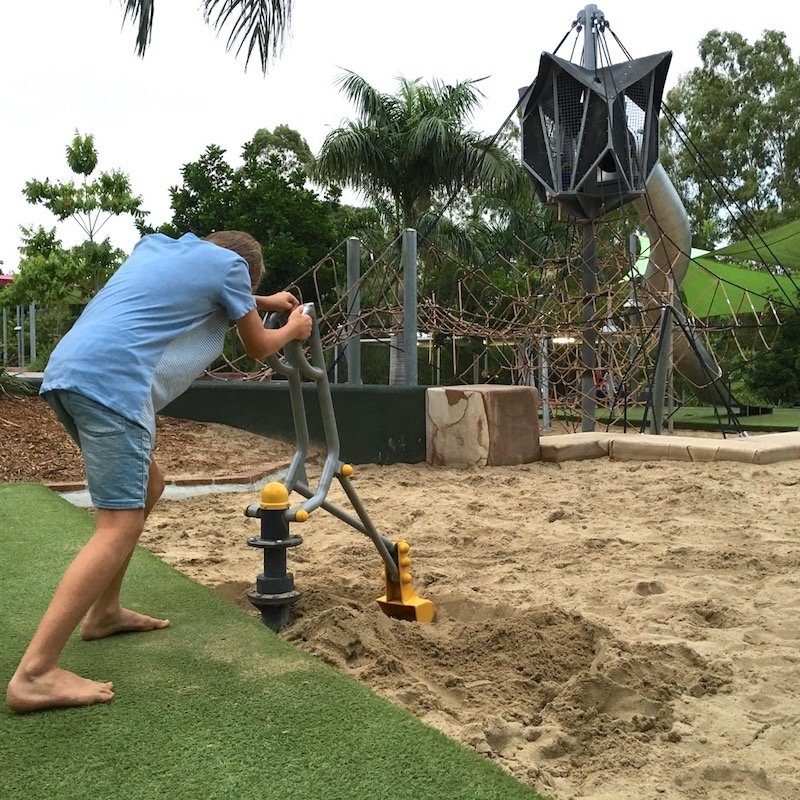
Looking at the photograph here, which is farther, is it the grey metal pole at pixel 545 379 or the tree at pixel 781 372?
the tree at pixel 781 372

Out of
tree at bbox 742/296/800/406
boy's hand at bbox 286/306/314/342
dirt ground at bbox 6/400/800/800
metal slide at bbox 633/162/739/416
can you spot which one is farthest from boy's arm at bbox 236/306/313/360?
tree at bbox 742/296/800/406

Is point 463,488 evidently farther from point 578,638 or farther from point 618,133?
point 618,133

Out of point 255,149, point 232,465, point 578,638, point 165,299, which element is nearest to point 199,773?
point 165,299

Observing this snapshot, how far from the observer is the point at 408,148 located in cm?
2355

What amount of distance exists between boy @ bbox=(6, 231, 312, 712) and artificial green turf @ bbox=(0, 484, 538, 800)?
0.51 ft

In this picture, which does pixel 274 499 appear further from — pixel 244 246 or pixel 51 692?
pixel 51 692

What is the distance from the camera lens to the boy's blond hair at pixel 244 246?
2697 mm

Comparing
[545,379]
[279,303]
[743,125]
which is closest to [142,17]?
[279,303]

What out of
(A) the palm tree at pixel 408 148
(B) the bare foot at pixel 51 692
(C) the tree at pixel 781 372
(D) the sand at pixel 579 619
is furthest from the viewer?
(A) the palm tree at pixel 408 148

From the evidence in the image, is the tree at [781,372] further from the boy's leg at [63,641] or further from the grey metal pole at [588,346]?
the boy's leg at [63,641]

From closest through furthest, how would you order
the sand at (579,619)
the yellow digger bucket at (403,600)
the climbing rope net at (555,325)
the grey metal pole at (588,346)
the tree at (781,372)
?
the sand at (579,619), the yellow digger bucket at (403,600), the climbing rope net at (555,325), the grey metal pole at (588,346), the tree at (781,372)

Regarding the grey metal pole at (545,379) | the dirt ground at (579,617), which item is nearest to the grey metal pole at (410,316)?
the dirt ground at (579,617)

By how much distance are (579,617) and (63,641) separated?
182cm

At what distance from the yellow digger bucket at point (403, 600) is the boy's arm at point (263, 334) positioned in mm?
985
